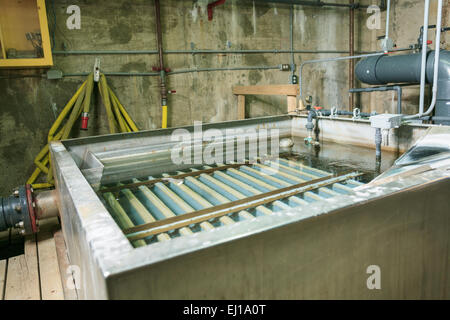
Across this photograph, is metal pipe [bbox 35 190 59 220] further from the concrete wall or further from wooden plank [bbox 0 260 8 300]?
the concrete wall

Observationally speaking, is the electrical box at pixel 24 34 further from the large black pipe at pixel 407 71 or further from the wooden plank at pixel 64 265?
the large black pipe at pixel 407 71

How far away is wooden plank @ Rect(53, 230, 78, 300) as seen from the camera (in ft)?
4.89

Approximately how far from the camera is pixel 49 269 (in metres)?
1.76

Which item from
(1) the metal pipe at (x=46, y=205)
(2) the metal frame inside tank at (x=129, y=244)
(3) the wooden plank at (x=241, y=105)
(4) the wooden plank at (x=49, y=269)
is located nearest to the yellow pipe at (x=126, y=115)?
(3) the wooden plank at (x=241, y=105)

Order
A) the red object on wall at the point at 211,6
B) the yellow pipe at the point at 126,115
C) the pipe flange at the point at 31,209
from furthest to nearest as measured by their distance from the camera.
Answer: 1. the red object on wall at the point at 211,6
2. the yellow pipe at the point at 126,115
3. the pipe flange at the point at 31,209

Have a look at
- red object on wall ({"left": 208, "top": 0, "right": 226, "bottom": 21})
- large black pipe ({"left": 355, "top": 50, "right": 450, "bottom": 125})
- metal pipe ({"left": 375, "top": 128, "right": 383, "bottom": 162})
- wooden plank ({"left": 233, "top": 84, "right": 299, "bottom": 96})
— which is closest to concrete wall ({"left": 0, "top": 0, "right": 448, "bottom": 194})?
red object on wall ({"left": 208, "top": 0, "right": 226, "bottom": 21})

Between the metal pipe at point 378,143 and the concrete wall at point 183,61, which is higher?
the concrete wall at point 183,61

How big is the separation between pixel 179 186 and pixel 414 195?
1191mm

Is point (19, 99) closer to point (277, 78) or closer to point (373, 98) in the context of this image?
point (277, 78)

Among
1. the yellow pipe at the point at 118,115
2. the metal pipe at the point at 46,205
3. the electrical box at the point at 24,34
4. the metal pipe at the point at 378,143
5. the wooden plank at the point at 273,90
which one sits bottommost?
the metal pipe at the point at 46,205

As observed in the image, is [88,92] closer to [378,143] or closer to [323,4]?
[378,143]

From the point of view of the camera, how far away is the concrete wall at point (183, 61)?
134 inches

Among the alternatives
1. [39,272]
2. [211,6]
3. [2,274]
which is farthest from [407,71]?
[2,274]

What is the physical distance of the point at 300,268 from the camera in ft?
2.70
